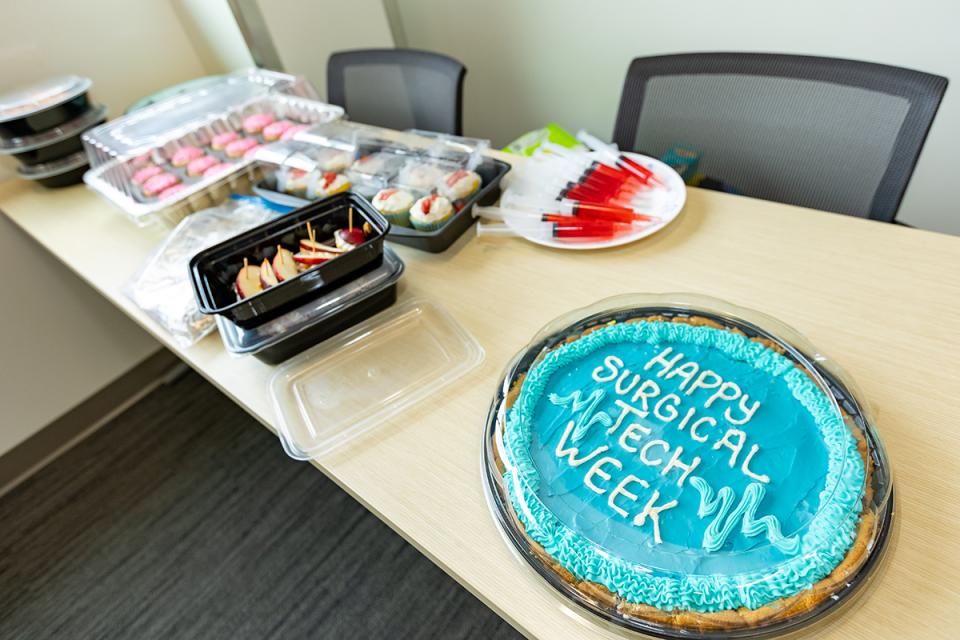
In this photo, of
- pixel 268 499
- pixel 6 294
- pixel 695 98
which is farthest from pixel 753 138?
pixel 6 294

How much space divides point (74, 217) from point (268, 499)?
931 millimetres

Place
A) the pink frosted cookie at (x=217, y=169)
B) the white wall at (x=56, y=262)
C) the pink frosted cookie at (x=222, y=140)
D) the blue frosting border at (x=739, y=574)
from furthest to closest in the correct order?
the white wall at (x=56, y=262), the pink frosted cookie at (x=222, y=140), the pink frosted cookie at (x=217, y=169), the blue frosting border at (x=739, y=574)

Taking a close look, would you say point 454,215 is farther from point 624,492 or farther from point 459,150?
point 624,492

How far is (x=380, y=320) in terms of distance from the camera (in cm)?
92

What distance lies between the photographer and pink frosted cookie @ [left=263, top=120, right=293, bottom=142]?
1.40 metres

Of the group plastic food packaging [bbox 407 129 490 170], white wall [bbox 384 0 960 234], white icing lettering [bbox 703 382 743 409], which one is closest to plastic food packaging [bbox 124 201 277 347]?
plastic food packaging [bbox 407 129 490 170]

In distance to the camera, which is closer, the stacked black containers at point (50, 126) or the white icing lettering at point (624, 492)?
the white icing lettering at point (624, 492)

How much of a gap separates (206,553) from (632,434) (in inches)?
54.7

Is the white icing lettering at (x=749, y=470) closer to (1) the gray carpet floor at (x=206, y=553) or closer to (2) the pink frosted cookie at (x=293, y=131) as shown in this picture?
(1) the gray carpet floor at (x=206, y=553)

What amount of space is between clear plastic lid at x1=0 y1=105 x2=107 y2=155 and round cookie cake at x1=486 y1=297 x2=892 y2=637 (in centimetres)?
148

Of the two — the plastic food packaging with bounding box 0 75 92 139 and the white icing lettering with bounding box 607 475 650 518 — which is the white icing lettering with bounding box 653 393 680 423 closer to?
the white icing lettering with bounding box 607 475 650 518

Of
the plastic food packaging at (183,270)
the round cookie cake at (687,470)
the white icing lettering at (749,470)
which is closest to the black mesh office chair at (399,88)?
the plastic food packaging at (183,270)

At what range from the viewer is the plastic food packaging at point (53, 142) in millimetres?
1434

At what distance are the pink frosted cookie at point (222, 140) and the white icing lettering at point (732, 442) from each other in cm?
133
